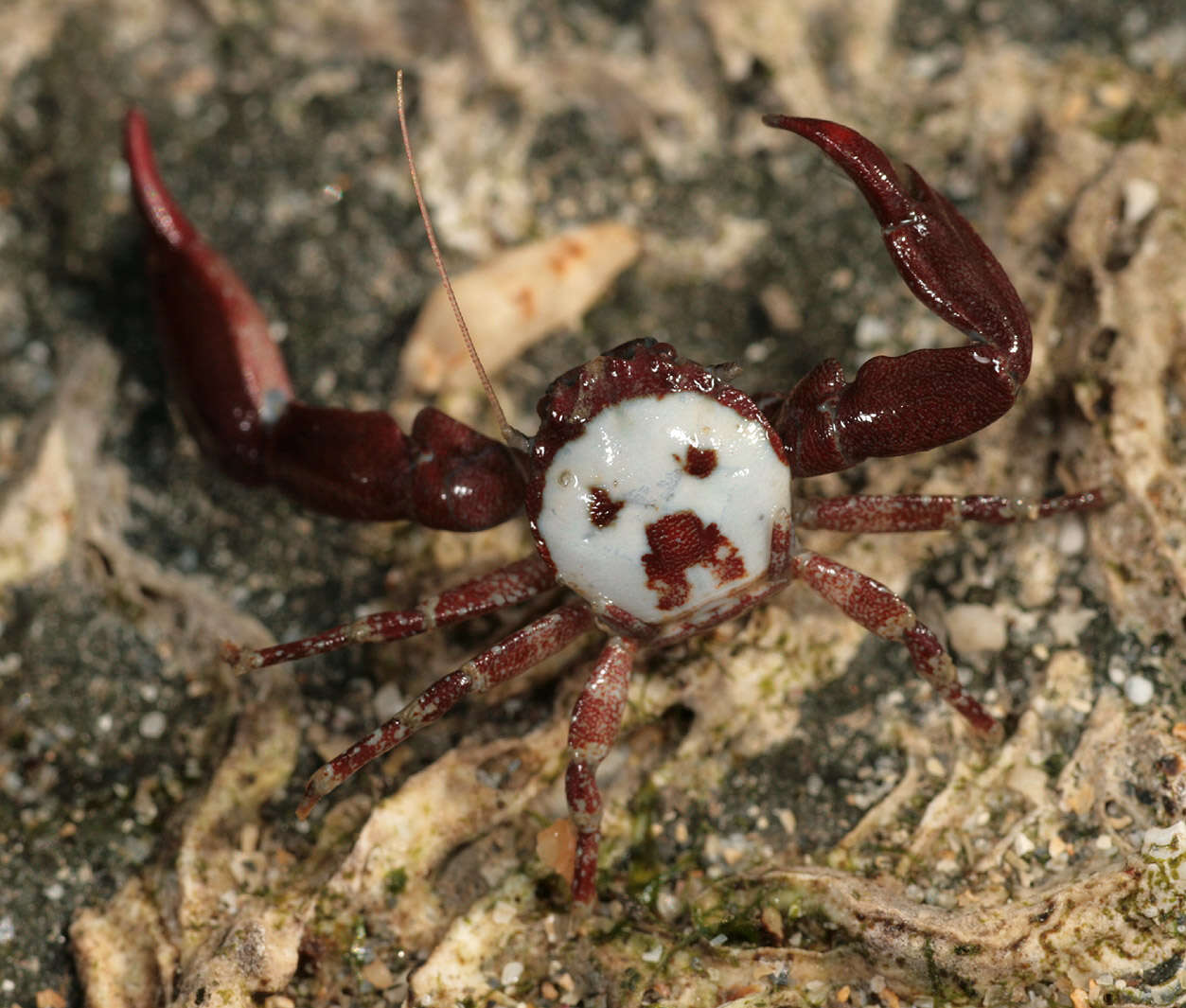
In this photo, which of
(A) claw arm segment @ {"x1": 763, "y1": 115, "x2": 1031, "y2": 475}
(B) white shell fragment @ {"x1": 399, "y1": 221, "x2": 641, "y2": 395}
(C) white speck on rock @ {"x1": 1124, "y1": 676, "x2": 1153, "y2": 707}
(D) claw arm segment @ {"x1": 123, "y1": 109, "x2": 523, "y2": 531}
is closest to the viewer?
(A) claw arm segment @ {"x1": 763, "y1": 115, "x2": 1031, "y2": 475}

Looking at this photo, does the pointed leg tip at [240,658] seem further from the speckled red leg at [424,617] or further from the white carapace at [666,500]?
the white carapace at [666,500]

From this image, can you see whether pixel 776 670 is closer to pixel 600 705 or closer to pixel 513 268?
pixel 600 705

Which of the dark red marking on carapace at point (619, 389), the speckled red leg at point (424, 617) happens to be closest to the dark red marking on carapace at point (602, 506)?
the dark red marking on carapace at point (619, 389)

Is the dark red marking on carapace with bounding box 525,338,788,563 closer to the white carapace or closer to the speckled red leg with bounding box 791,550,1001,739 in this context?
the white carapace

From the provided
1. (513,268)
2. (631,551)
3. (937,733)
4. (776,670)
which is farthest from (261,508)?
(937,733)

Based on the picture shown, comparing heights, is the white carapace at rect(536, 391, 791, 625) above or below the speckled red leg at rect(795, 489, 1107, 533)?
below

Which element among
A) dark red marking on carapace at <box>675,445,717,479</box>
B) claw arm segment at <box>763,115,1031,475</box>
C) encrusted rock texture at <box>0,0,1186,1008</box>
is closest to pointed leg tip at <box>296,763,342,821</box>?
encrusted rock texture at <box>0,0,1186,1008</box>
